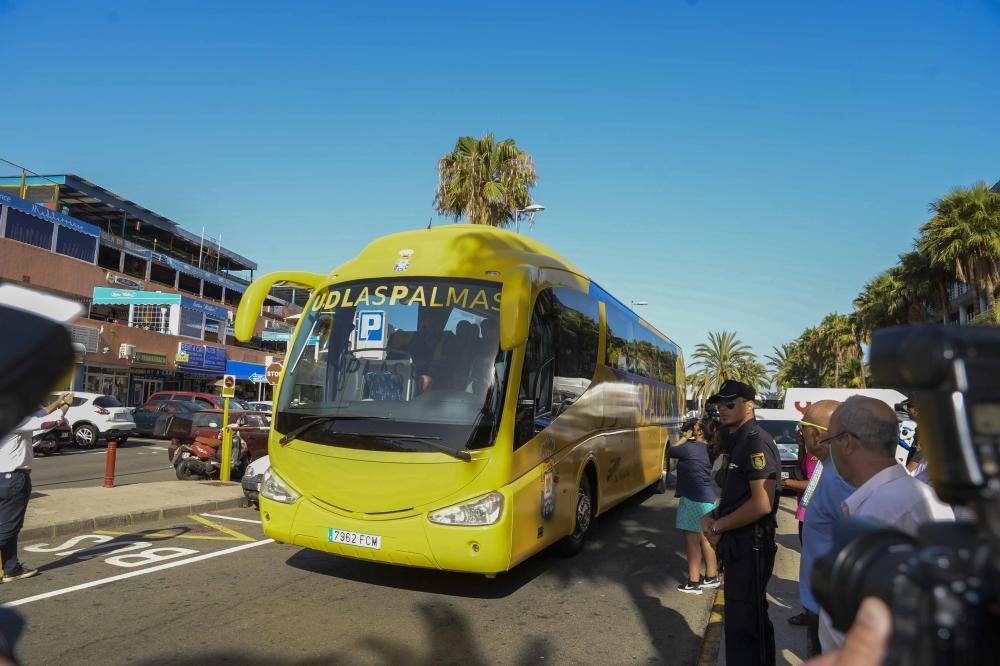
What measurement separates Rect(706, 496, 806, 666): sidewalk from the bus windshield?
8.86ft

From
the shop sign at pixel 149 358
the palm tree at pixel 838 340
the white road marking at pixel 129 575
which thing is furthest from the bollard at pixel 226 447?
the palm tree at pixel 838 340

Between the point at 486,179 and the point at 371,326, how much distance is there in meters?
16.4

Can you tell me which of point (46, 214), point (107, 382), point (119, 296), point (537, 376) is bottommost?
point (537, 376)

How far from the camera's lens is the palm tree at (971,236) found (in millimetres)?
27781

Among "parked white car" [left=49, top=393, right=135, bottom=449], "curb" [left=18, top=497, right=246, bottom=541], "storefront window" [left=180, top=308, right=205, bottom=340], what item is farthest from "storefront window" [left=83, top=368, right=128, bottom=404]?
"curb" [left=18, top=497, right=246, bottom=541]

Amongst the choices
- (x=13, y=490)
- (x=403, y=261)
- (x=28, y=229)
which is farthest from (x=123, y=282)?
(x=403, y=261)

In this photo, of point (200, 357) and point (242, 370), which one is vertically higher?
point (200, 357)

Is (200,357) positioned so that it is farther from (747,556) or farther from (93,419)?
(747,556)

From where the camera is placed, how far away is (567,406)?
7.60 metres

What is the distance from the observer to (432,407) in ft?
19.9

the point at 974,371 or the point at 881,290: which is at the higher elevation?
the point at 881,290

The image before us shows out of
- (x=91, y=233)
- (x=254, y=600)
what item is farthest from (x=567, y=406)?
(x=91, y=233)

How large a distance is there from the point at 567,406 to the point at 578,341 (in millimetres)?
933

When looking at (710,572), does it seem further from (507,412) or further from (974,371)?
(974,371)
